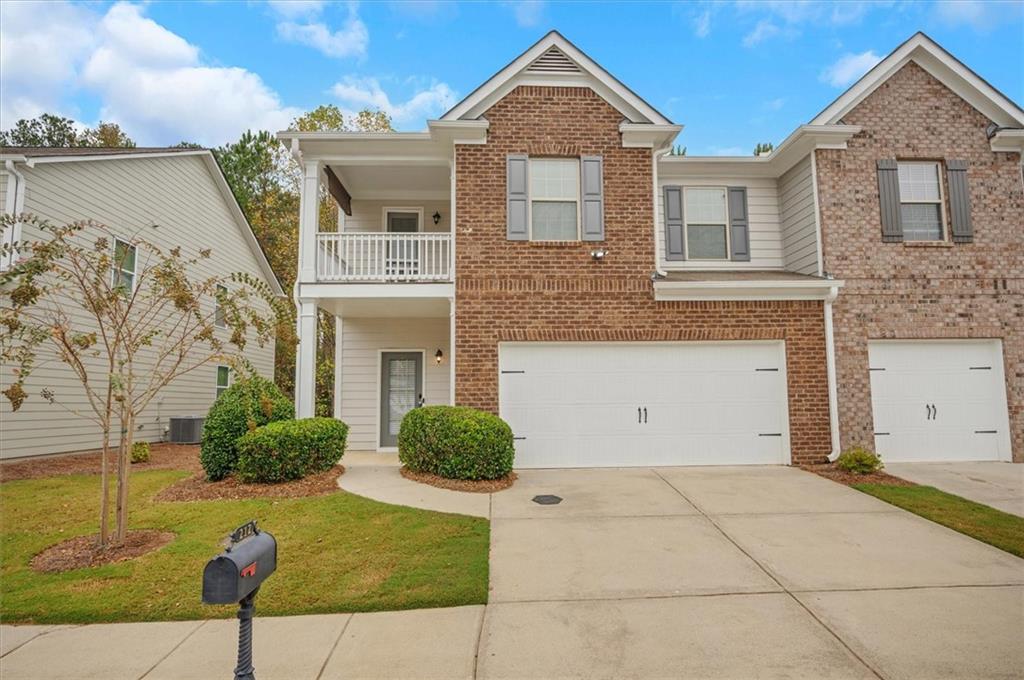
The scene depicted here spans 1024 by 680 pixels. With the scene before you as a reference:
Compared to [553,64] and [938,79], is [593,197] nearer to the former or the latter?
[553,64]

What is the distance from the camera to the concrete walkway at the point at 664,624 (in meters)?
3.09

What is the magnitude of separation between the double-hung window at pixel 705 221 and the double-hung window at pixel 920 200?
3.00m

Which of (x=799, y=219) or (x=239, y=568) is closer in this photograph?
(x=239, y=568)

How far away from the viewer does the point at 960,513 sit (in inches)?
245

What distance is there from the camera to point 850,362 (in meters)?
9.22

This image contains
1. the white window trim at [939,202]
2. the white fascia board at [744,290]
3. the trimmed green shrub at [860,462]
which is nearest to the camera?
the trimmed green shrub at [860,462]

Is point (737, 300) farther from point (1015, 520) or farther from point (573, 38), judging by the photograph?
point (573, 38)

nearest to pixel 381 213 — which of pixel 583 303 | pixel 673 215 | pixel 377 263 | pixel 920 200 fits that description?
pixel 377 263

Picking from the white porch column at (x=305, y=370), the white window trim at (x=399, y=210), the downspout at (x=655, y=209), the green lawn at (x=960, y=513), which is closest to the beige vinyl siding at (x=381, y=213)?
the white window trim at (x=399, y=210)

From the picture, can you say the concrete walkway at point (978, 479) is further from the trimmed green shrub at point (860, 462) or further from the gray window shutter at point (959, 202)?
the gray window shutter at point (959, 202)

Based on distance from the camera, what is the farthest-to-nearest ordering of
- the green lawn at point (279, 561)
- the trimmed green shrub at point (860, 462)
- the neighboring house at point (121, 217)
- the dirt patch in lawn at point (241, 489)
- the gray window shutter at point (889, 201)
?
the neighboring house at point (121, 217) < the gray window shutter at point (889, 201) < the trimmed green shrub at point (860, 462) < the dirt patch in lawn at point (241, 489) < the green lawn at point (279, 561)

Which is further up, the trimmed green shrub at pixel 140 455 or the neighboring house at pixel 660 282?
the neighboring house at pixel 660 282

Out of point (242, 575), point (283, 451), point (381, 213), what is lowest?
point (283, 451)

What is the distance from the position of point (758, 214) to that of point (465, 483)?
8.03 meters
